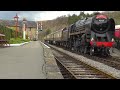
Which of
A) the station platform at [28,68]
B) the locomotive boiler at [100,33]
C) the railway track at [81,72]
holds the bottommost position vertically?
the railway track at [81,72]

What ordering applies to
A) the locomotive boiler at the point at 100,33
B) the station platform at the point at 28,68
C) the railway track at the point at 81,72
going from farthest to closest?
the locomotive boiler at the point at 100,33 → the railway track at the point at 81,72 → the station platform at the point at 28,68

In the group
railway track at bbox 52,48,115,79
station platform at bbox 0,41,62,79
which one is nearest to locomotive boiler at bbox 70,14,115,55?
station platform at bbox 0,41,62,79

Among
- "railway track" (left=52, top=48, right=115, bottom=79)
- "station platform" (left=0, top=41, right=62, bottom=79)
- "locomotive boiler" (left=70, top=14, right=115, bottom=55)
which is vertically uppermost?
"locomotive boiler" (left=70, top=14, right=115, bottom=55)

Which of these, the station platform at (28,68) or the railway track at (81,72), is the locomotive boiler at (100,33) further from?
the railway track at (81,72)

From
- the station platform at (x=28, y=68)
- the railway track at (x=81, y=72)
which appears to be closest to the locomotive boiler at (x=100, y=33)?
the station platform at (x=28, y=68)

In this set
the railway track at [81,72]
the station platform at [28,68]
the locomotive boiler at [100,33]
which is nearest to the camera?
the station platform at [28,68]

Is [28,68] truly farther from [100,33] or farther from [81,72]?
[100,33]

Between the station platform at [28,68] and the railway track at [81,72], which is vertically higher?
the station platform at [28,68]

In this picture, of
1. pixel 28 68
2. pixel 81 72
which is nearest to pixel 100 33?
pixel 81 72

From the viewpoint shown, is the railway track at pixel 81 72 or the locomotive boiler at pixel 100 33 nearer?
the railway track at pixel 81 72

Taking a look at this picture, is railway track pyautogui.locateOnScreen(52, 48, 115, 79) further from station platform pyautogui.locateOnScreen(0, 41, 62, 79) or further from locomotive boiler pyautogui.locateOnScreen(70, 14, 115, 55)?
locomotive boiler pyautogui.locateOnScreen(70, 14, 115, 55)
